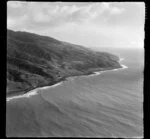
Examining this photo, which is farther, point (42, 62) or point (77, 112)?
point (42, 62)

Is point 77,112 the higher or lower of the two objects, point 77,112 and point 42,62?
the lower

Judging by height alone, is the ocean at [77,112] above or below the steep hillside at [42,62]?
below

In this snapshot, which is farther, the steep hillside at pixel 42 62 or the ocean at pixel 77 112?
the steep hillside at pixel 42 62
